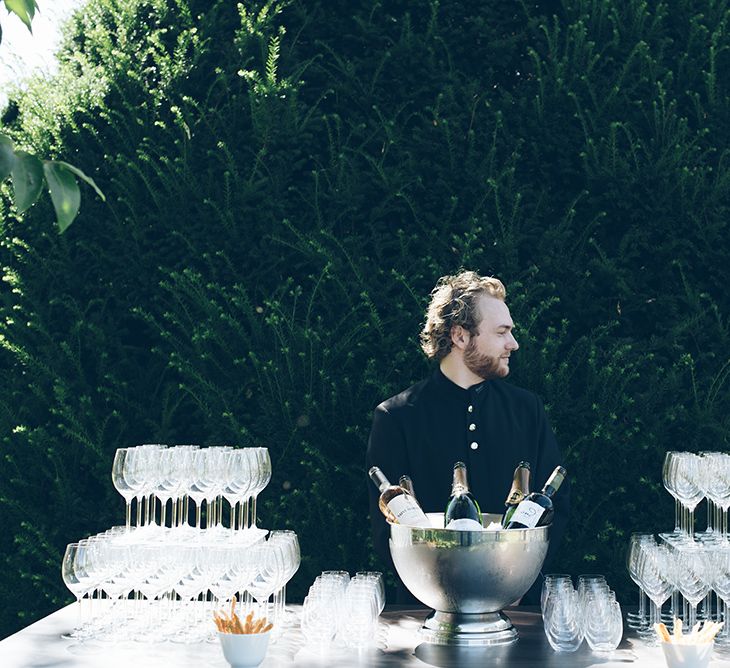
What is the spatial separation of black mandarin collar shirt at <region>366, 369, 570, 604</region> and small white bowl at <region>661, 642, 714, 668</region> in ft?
4.40

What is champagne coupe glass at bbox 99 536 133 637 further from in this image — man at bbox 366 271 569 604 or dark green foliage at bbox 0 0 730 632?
dark green foliage at bbox 0 0 730 632

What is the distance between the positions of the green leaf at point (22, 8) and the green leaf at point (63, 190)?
25 cm

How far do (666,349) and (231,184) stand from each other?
1809mm

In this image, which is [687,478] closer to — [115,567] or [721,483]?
[721,483]

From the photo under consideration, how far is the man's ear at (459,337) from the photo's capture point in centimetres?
349

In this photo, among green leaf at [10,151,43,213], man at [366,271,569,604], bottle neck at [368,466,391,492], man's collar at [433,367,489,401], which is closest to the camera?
green leaf at [10,151,43,213]

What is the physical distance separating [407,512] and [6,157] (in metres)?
1.29

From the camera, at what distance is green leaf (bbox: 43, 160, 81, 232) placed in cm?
160

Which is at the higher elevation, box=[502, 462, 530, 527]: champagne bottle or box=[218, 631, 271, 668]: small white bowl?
box=[502, 462, 530, 527]: champagne bottle

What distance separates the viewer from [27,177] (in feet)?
5.25

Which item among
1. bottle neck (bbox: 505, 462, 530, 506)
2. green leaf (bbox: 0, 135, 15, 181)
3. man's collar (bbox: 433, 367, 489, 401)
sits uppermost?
green leaf (bbox: 0, 135, 15, 181)

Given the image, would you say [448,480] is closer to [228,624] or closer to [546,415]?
[546,415]

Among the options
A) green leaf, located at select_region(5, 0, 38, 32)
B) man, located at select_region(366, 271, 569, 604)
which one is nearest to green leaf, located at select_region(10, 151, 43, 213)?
green leaf, located at select_region(5, 0, 38, 32)

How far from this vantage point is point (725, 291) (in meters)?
4.05
